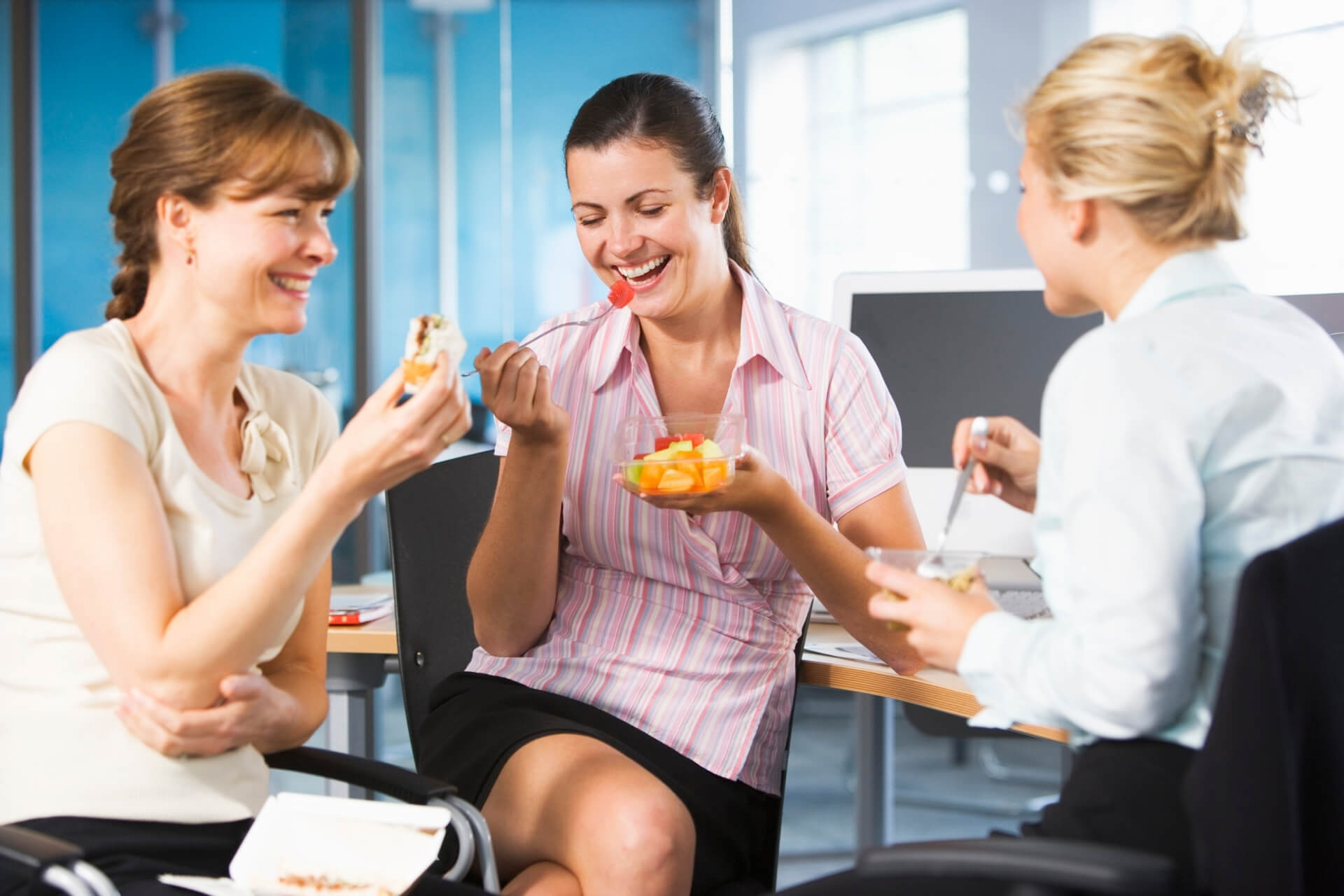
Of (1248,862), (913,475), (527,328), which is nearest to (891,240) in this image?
(527,328)

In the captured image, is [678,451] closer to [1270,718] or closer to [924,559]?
[924,559]

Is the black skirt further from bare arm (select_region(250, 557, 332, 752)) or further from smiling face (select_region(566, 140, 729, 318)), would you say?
smiling face (select_region(566, 140, 729, 318))

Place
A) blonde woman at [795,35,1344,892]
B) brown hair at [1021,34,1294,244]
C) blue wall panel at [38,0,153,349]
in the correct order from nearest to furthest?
blonde woman at [795,35,1344,892]
brown hair at [1021,34,1294,244]
blue wall panel at [38,0,153,349]

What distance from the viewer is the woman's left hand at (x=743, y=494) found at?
5.08ft

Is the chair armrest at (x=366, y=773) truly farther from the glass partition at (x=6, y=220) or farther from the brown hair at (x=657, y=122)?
the glass partition at (x=6, y=220)

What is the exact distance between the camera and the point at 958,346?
251 cm

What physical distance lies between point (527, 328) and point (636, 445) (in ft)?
12.6

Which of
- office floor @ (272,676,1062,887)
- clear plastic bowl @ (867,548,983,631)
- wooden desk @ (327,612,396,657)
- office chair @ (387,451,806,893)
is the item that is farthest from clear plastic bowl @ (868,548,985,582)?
office floor @ (272,676,1062,887)

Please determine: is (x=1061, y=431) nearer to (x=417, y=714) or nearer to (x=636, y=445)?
(x=636, y=445)

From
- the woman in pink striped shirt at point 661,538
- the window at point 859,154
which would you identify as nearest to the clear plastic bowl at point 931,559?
the woman in pink striped shirt at point 661,538

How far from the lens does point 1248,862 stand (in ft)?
3.21

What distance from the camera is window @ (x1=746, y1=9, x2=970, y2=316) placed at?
4734mm

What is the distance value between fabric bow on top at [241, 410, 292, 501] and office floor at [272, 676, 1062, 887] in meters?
1.37

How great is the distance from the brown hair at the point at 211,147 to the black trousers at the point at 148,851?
62 cm
